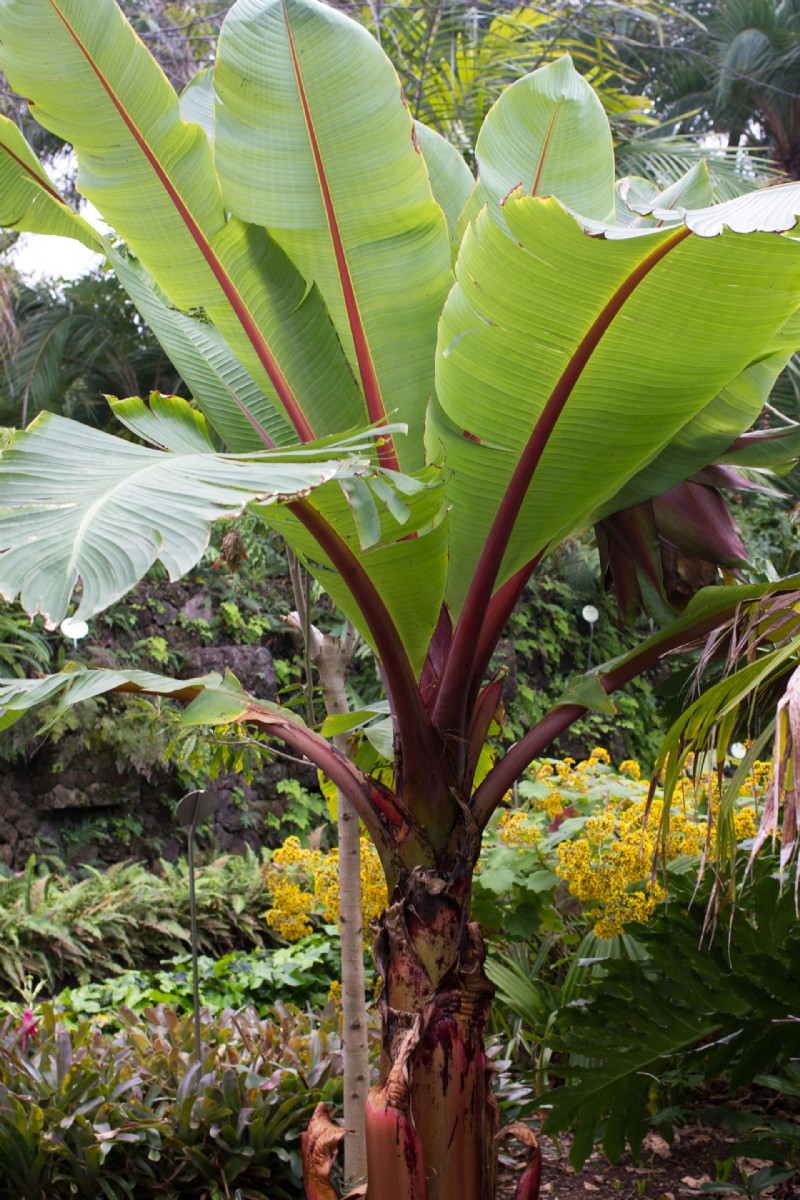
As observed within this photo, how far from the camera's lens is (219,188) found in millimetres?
1823

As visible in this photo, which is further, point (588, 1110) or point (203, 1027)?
point (203, 1027)

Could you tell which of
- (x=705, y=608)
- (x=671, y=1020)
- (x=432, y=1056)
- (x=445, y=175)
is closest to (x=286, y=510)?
(x=705, y=608)

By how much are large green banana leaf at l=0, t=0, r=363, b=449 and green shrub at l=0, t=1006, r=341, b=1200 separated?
1.89 meters

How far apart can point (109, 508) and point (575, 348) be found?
0.82m

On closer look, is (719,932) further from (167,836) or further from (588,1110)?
(167,836)

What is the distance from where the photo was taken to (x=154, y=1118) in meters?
2.63

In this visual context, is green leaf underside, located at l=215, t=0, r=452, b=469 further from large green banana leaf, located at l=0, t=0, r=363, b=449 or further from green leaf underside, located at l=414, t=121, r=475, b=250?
green leaf underside, located at l=414, t=121, r=475, b=250

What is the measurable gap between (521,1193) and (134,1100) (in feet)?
4.37

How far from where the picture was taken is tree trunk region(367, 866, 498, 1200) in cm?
159

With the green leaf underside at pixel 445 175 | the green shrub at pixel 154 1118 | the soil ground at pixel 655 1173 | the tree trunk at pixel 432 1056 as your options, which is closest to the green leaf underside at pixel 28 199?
the green leaf underside at pixel 445 175

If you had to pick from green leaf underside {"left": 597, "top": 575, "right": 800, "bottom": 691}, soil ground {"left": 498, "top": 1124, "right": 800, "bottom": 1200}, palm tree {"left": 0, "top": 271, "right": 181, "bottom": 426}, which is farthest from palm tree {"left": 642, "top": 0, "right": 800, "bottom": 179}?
soil ground {"left": 498, "top": 1124, "right": 800, "bottom": 1200}

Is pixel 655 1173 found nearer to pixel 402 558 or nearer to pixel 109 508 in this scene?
pixel 402 558

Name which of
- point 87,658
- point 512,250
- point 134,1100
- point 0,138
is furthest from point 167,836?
point 512,250

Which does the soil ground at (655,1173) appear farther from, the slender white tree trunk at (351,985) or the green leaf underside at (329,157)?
the green leaf underside at (329,157)
